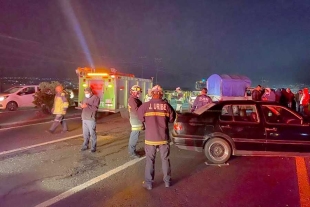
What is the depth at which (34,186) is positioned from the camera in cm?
528

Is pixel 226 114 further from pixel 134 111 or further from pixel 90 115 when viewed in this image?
pixel 90 115

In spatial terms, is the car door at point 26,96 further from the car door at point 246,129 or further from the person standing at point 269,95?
the car door at point 246,129

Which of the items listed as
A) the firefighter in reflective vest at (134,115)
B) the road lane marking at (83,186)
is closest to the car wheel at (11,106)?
the firefighter in reflective vest at (134,115)

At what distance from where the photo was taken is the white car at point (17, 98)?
18.4m

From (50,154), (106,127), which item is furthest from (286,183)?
(106,127)

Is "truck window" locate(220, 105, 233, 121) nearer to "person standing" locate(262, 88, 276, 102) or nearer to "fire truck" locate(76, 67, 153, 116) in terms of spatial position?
"person standing" locate(262, 88, 276, 102)

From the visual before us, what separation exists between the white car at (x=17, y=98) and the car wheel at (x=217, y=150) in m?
15.4

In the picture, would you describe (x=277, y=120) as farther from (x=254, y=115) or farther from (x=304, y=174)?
(x=304, y=174)

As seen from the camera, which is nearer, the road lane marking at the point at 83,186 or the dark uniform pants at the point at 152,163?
the road lane marking at the point at 83,186

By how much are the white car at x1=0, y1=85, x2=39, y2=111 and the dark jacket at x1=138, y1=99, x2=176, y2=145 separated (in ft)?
52.1

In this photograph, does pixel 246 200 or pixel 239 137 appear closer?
pixel 246 200

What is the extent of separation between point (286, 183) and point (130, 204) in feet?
9.88

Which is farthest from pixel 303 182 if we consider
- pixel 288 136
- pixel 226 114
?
pixel 226 114

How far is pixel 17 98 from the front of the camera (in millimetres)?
19000
